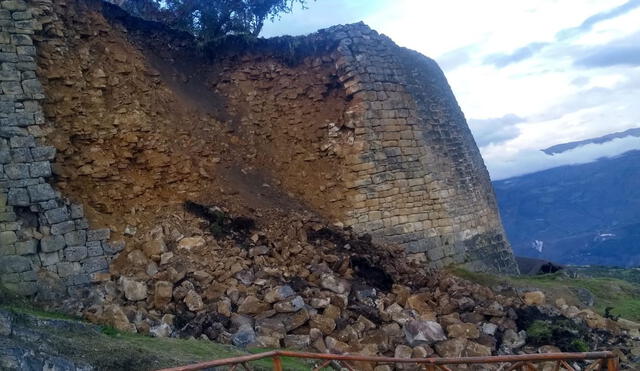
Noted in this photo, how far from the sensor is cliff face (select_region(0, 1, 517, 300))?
25.2 feet

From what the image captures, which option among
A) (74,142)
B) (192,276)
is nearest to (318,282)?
(192,276)

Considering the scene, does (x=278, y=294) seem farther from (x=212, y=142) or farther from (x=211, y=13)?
(x=211, y=13)

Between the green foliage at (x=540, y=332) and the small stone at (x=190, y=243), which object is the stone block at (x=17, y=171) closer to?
the small stone at (x=190, y=243)

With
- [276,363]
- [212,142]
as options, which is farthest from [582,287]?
[276,363]

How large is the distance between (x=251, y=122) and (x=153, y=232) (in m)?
3.43

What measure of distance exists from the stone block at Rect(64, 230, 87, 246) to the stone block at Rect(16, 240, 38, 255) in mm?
384

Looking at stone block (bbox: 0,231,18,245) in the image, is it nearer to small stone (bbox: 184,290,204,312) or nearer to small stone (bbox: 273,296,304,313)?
small stone (bbox: 184,290,204,312)

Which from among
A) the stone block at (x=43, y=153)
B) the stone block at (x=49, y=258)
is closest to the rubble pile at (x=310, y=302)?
the stone block at (x=49, y=258)

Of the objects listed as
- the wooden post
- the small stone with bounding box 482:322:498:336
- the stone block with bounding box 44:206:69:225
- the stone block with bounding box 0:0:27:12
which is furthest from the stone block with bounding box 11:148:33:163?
the small stone with bounding box 482:322:498:336

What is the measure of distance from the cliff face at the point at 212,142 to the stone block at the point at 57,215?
0.01m

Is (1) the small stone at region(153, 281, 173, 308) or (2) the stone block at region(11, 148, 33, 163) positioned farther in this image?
(2) the stone block at region(11, 148, 33, 163)

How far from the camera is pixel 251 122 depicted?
11.1m

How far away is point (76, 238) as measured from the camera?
768 cm

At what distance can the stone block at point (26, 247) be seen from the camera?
286 inches
